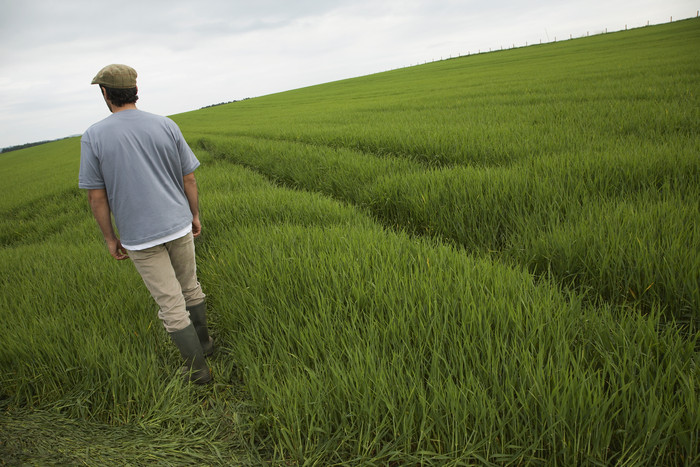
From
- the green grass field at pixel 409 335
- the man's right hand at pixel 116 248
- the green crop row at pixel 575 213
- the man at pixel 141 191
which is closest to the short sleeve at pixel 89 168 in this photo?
the man at pixel 141 191

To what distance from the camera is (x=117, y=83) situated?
5.49ft

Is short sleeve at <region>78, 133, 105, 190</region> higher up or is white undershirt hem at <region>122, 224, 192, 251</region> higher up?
short sleeve at <region>78, 133, 105, 190</region>

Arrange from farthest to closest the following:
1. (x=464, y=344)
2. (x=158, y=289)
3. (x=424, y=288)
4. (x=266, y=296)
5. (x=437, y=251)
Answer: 1. (x=437, y=251)
2. (x=266, y=296)
3. (x=158, y=289)
4. (x=424, y=288)
5. (x=464, y=344)

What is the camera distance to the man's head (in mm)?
1657

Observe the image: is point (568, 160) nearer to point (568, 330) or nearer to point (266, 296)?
point (568, 330)

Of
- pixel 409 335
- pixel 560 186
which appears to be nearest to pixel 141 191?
pixel 409 335

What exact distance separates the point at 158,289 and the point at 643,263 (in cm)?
257

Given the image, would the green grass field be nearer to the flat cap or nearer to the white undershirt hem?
the white undershirt hem

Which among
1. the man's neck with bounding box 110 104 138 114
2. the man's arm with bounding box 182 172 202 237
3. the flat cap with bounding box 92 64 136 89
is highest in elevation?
the flat cap with bounding box 92 64 136 89

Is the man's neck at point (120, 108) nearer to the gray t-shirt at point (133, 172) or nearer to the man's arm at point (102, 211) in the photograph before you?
the gray t-shirt at point (133, 172)

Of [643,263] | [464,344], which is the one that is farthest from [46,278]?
[643,263]

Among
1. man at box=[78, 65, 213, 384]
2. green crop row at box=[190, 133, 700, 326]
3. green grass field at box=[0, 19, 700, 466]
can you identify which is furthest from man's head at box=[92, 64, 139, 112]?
green crop row at box=[190, 133, 700, 326]

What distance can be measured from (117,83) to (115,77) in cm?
3

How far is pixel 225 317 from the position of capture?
2.06 m
